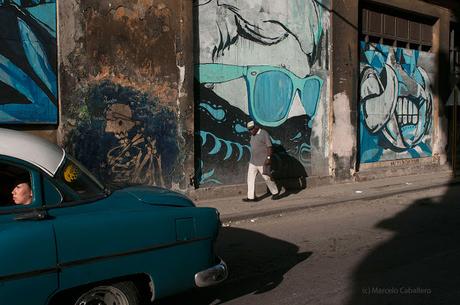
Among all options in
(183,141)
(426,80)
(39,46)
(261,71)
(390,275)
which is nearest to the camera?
(390,275)

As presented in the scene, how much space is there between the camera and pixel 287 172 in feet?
43.1

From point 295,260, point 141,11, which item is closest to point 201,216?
point 295,260

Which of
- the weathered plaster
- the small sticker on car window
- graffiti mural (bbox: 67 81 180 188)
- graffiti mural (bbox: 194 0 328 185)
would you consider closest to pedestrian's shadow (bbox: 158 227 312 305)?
the small sticker on car window

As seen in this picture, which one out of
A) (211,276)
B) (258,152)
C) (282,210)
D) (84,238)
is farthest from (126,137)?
(84,238)

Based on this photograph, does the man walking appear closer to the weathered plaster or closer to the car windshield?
the weathered plaster

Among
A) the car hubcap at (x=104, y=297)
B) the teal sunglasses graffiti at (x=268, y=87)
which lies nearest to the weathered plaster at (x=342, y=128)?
the teal sunglasses graffiti at (x=268, y=87)

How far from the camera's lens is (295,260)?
6.72 m

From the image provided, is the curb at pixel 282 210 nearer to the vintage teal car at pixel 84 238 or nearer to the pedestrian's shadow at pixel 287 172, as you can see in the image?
the pedestrian's shadow at pixel 287 172

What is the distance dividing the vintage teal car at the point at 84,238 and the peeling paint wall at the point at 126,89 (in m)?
5.55

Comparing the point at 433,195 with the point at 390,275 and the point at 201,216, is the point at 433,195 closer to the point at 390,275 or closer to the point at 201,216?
the point at 390,275

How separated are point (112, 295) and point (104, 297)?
61 mm

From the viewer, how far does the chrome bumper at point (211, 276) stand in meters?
4.30

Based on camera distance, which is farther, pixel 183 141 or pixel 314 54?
pixel 314 54

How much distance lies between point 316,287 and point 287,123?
796 cm
